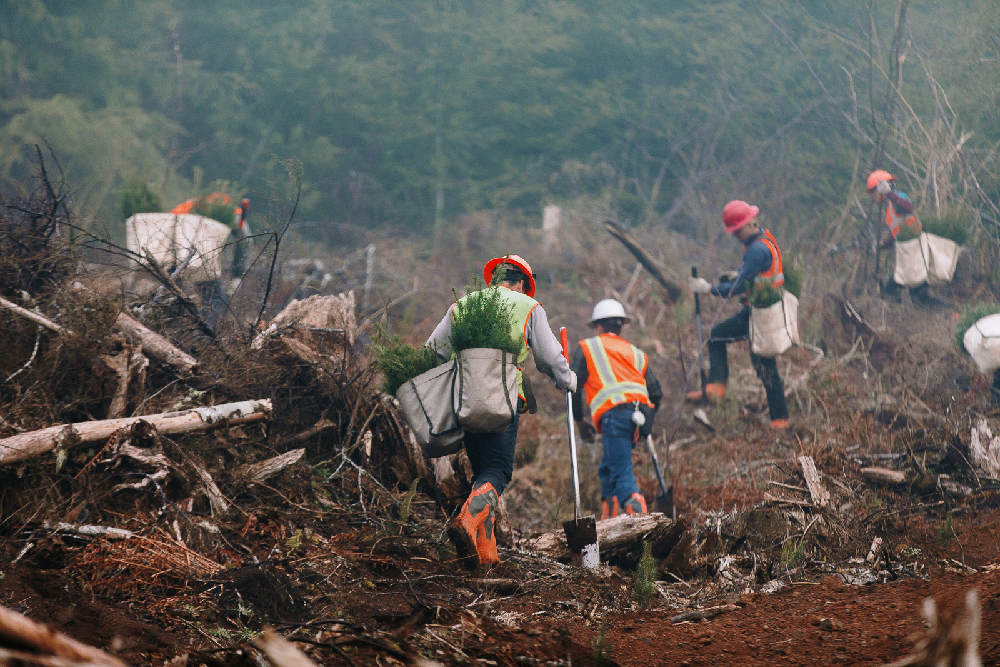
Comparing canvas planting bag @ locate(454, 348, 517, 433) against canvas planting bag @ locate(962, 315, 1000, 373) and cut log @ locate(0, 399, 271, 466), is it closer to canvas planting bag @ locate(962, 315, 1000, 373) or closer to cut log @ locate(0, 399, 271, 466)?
cut log @ locate(0, 399, 271, 466)

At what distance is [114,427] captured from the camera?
421 centimetres

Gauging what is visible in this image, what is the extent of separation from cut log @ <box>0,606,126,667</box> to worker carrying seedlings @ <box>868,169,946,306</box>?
10944 millimetres

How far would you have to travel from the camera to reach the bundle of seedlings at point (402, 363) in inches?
186

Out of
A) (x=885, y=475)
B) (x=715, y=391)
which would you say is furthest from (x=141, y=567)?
(x=715, y=391)

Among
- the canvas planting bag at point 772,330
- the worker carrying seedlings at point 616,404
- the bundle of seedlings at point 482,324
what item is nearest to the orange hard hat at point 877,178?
the canvas planting bag at point 772,330

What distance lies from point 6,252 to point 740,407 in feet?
25.1

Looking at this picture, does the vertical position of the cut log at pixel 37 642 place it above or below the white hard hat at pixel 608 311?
above

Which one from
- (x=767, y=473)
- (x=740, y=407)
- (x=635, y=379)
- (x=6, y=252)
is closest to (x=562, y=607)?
(x=635, y=379)

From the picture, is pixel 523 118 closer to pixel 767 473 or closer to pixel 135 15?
pixel 135 15

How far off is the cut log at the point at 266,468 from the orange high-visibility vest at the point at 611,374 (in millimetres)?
2727

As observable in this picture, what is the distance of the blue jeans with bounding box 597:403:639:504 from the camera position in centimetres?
608

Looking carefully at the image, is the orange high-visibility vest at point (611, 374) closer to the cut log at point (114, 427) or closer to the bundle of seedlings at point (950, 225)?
the cut log at point (114, 427)

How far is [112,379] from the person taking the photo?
4742mm

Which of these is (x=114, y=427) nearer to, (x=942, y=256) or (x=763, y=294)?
(x=763, y=294)
